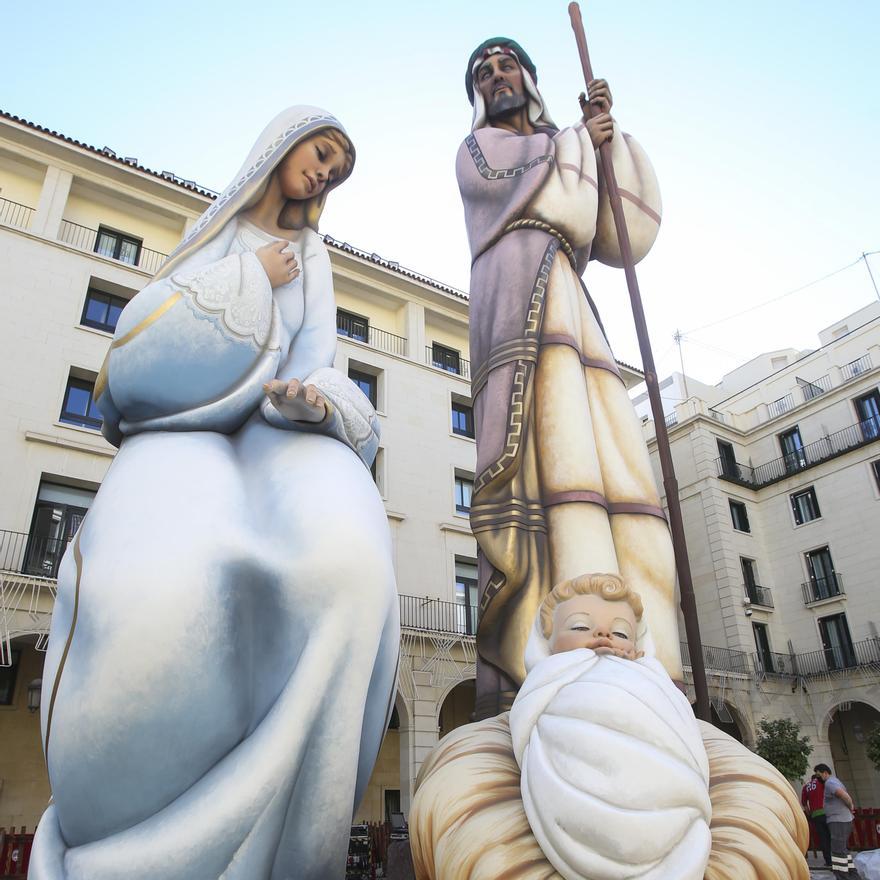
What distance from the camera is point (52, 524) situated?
595 inches

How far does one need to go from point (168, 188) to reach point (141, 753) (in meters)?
19.7

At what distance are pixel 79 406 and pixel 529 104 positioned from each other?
46.7ft

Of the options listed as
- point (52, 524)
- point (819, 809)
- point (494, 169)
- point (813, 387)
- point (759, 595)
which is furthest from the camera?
point (813, 387)

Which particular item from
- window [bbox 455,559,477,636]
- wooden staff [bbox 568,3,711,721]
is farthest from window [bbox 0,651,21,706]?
wooden staff [bbox 568,3,711,721]

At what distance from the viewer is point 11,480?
15.0 m

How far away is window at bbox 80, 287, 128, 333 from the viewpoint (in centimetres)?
1791

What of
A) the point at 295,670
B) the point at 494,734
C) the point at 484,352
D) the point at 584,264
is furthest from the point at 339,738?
the point at 584,264

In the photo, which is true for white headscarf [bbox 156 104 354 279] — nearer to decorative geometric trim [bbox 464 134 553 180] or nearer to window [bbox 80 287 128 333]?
decorative geometric trim [bbox 464 134 553 180]

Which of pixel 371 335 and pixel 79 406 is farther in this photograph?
pixel 371 335

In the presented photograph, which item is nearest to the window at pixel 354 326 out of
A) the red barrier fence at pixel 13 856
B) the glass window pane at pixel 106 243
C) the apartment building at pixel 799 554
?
the glass window pane at pixel 106 243

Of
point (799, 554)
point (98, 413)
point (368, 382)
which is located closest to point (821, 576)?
point (799, 554)

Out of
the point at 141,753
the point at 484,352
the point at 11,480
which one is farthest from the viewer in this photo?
the point at 11,480

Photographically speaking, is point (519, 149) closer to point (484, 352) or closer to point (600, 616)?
point (484, 352)

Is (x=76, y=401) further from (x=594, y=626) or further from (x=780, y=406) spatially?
(x=780, y=406)
